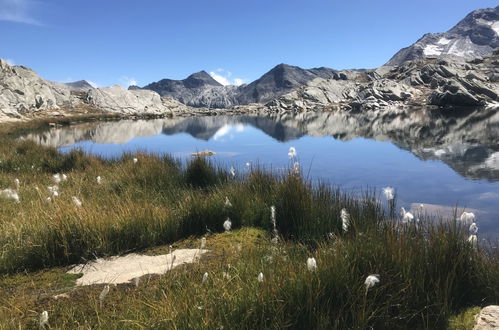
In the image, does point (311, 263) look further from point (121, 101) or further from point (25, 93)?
point (121, 101)

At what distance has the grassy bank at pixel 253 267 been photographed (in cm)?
379

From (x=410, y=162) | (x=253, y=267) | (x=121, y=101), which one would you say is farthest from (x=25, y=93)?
(x=253, y=267)

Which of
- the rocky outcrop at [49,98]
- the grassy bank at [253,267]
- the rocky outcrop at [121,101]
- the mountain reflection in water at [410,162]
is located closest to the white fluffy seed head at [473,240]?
the grassy bank at [253,267]

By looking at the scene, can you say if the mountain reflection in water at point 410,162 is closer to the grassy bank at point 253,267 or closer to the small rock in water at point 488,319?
the grassy bank at point 253,267

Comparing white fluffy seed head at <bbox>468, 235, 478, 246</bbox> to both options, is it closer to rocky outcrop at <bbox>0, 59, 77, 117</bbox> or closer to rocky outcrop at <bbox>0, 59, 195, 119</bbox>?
rocky outcrop at <bbox>0, 59, 195, 119</bbox>

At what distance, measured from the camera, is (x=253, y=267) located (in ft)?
15.4

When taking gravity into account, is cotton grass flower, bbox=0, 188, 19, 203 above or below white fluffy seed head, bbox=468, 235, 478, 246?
below

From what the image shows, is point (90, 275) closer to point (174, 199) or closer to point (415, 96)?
point (174, 199)

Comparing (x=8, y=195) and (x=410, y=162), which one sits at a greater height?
(x=8, y=195)

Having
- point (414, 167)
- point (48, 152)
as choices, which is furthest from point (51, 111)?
point (414, 167)

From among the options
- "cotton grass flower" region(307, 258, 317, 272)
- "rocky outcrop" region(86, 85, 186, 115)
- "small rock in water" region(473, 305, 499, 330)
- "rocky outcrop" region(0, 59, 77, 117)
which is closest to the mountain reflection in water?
"small rock in water" region(473, 305, 499, 330)

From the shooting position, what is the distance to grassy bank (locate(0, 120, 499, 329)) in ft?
12.4

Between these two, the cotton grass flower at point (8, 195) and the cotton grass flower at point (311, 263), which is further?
the cotton grass flower at point (8, 195)

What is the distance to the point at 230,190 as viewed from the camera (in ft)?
29.1
